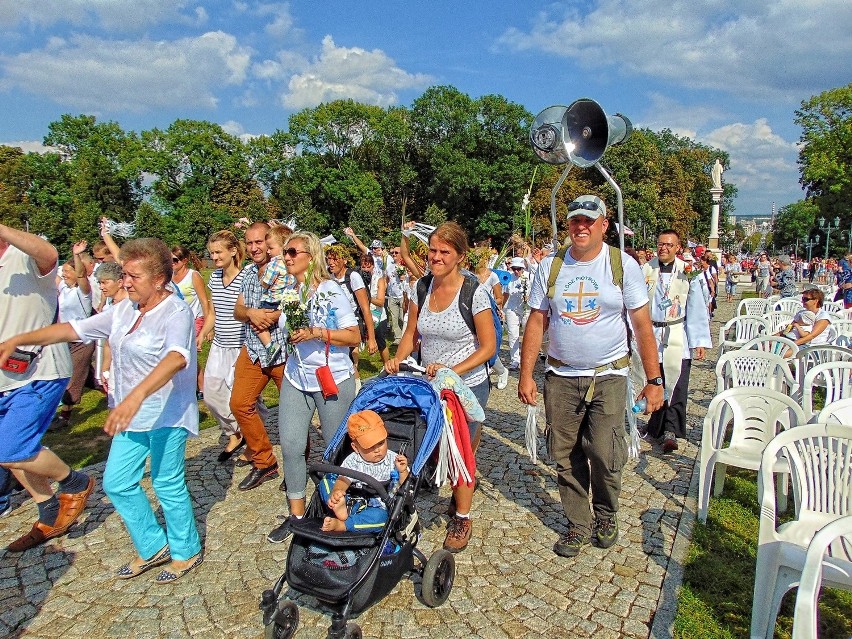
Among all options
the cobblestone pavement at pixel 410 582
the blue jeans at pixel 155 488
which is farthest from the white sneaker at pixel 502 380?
the blue jeans at pixel 155 488

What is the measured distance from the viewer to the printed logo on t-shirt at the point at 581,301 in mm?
3891

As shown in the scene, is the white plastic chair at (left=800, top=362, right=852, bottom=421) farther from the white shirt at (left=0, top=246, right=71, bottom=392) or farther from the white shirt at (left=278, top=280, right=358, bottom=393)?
the white shirt at (left=0, top=246, right=71, bottom=392)

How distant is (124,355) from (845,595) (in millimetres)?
4601

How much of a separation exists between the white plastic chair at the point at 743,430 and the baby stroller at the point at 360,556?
7.62 feet

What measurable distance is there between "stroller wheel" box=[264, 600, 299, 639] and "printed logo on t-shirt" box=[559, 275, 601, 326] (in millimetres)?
2397

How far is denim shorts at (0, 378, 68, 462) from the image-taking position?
13.2ft

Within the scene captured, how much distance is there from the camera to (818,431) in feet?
10.6

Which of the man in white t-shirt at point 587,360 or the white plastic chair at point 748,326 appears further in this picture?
the white plastic chair at point 748,326

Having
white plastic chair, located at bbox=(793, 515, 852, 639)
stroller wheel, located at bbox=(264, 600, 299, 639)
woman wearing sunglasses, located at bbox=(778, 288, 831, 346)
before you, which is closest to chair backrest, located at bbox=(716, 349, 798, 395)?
woman wearing sunglasses, located at bbox=(778, 288, 831, 346)

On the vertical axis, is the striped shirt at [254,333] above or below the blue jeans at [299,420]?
above

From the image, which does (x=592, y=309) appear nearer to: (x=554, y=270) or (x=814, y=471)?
(x=554, y=270)

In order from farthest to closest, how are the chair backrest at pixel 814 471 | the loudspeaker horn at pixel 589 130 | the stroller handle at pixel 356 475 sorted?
the loudspeaker horn at pixel 589 130
the chair backrest at pixel 814 471
the stroller handle at pixel 356 475

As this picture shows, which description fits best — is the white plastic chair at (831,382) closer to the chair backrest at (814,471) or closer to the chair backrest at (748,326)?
the chair backrest at (814,471)

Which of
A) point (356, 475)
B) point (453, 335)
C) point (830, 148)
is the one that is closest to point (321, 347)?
point (453, 335)
